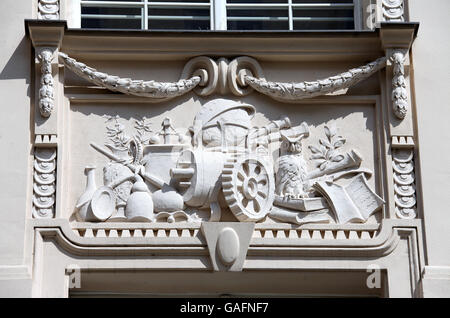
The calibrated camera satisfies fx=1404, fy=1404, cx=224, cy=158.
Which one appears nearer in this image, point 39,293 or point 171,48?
point 39,293

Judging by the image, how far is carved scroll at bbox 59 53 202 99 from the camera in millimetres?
12227

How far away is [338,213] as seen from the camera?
39.2ft

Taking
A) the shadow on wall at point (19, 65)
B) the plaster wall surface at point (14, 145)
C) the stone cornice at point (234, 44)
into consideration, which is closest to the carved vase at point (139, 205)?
the plaster wall surface at point (14, 145)

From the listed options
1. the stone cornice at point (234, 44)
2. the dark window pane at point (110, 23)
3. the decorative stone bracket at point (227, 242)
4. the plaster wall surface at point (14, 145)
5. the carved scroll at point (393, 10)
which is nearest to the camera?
the plaster wall surface at point (14, 145)

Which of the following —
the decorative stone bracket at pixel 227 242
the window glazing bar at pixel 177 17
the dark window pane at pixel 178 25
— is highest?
the window glazing bar at pixel 177 17

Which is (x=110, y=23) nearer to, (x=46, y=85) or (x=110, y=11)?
(x=110, y=11)

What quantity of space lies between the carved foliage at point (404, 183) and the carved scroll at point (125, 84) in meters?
1.98

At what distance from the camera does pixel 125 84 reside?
1223 centimetres

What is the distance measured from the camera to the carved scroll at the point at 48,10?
12.5 meters

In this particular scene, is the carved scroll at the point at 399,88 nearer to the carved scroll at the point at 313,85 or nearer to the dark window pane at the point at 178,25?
the carved scroll at the point at 313,85

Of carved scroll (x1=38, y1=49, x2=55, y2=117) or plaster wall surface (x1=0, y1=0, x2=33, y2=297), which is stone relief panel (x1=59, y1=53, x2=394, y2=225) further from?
plaster wall surface (x1=0, y1=0, x2=33, y2=297)

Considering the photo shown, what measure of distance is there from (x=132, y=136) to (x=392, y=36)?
2.46 m
